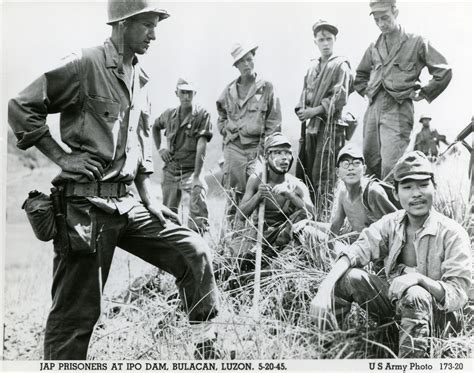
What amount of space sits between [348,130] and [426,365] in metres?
2.14

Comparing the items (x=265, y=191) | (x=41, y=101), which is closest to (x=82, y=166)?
(x=41, y=101)

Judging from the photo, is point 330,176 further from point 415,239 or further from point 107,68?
point 107,68

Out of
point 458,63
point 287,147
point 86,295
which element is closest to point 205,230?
point 287,147

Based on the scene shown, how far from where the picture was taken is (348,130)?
6457 millimetres

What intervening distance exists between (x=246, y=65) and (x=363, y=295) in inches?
90.7

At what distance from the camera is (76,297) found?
17.2 feet

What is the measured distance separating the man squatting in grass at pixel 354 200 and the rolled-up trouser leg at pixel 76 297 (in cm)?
178

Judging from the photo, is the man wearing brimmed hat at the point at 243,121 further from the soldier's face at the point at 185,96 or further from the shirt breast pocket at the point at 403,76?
the shirt breast pocket at the point at 403,76

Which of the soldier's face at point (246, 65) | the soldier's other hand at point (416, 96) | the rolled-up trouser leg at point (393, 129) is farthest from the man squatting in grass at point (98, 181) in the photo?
the soldier's other hand at point (416, 96)

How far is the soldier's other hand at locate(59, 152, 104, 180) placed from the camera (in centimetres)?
520

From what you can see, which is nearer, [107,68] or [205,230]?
[107,68]

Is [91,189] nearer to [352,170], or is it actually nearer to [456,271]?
[352,170]

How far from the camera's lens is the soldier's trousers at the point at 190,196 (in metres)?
6.44

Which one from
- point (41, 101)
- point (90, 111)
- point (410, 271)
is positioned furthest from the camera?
point (410, 271)
